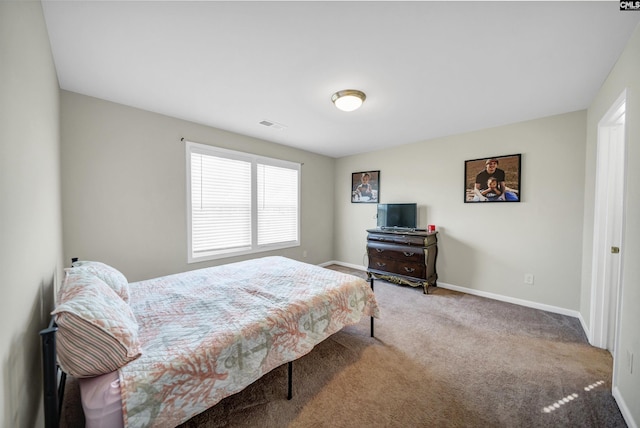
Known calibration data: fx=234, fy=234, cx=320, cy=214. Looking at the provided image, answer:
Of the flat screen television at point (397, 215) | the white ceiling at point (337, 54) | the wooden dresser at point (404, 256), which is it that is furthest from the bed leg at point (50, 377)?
the flat screen television at point (397, 215)

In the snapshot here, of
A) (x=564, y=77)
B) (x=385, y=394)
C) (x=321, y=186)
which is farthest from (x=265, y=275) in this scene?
(x=564, y=77)

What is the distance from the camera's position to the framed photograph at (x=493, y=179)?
321 cm

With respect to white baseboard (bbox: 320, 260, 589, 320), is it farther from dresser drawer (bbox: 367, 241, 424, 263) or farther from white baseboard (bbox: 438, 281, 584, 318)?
dresser drawer (bbox: 367, 241, 424, 263)

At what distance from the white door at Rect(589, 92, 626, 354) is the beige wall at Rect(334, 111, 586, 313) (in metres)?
0.73

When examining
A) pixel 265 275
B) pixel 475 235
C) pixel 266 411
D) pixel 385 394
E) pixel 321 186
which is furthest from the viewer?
pixel 321 186

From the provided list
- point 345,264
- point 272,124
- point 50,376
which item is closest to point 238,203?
point 272,124

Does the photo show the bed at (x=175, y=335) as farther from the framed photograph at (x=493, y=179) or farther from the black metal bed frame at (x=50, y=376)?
the framed photograph at (x=493, y=179)

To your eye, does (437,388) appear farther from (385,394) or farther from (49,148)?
(49,148)

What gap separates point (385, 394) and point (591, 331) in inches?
89.3

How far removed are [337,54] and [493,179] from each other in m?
2.93

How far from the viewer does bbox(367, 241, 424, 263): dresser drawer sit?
11.9ft

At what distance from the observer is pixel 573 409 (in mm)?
1553

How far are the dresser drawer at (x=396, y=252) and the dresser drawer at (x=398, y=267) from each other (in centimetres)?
6

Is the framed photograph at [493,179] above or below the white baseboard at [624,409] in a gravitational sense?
above
